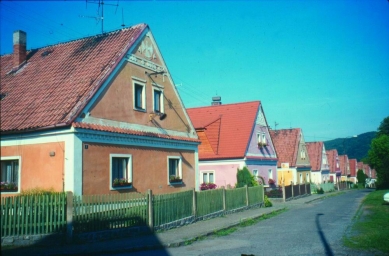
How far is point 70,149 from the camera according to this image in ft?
40.0

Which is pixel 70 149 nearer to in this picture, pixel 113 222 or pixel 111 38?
pixel 113 222

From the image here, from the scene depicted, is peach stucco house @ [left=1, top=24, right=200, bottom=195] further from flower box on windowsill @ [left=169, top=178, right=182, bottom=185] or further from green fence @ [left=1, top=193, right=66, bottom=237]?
green fence @ [left=1, top=193, right=66, bottom=237]

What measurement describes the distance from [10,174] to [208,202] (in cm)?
857

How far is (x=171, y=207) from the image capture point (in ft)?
47.4

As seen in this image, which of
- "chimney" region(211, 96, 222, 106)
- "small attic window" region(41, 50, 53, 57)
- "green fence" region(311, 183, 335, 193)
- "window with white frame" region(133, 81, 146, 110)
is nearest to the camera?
"window with white frame" region(133, 81, 146, 110)

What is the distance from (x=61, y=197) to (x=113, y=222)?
2.03m

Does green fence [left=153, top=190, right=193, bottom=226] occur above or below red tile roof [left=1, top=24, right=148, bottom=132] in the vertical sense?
below

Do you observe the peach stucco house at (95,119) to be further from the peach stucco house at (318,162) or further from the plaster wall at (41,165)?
the peach stucco house at (318,162)

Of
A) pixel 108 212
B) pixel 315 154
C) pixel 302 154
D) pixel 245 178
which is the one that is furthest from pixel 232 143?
pixel 315 154

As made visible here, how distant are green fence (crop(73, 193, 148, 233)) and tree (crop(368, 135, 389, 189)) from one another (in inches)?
1539

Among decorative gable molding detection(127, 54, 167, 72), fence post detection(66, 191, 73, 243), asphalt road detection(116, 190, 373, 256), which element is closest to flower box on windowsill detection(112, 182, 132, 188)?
fence post detection(66, 191, 73, 243)

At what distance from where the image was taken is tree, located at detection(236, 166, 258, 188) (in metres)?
26.2

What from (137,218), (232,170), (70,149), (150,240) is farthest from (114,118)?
(232,170)

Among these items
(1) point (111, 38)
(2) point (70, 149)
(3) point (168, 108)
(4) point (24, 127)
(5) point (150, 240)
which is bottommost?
(5) point (150, 240)
